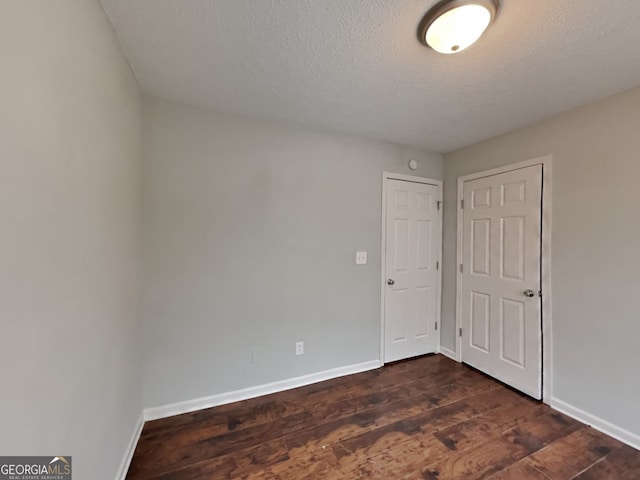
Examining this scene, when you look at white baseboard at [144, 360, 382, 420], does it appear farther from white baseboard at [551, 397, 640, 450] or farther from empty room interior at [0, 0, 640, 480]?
white baseboard at [551, 397, 640, 450]

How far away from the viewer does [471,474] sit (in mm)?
1566

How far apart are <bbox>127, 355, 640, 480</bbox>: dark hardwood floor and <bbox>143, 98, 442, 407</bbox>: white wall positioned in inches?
12.5

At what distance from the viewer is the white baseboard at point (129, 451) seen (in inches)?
59.0

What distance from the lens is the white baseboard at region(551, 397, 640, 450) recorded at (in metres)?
1.80

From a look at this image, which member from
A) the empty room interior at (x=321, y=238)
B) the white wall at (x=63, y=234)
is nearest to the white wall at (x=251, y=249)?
the empty room interior at (x=321, y=238)

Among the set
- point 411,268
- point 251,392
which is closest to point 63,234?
point 251,392

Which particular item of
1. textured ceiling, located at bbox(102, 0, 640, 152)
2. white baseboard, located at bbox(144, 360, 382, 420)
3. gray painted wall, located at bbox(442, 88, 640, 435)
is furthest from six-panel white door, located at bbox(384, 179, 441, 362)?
gray painted wall, located at bbox(442, 88, 640, 435)

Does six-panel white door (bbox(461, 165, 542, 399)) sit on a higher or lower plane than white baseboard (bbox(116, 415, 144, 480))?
higher

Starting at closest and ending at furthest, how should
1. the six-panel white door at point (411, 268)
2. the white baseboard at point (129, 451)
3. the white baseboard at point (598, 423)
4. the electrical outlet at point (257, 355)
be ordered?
the white baseboard at point (129, 451), the white baseboard at point (598, 423), the electrical outlet at point (257, 355), the six-panel white door at point (411, 268)

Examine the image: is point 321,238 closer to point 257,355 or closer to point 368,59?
point 257,355

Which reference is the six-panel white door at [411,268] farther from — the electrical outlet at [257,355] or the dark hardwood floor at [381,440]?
the electrical outlet at [257,355]

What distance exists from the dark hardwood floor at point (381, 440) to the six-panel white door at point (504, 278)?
13.1 inches

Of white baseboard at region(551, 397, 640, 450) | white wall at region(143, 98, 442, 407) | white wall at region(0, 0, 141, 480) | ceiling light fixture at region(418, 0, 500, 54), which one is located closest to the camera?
white wall at region(0, 0, 141, 480)

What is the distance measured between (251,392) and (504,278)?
2.57 meters
